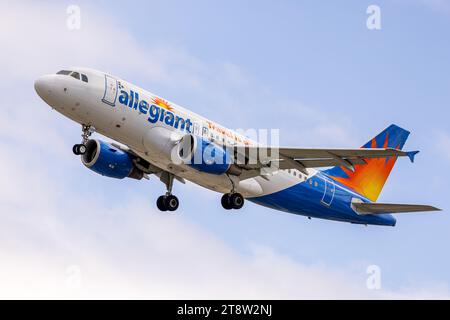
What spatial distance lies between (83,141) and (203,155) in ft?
17.5

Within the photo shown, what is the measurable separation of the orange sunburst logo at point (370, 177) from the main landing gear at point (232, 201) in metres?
7.26

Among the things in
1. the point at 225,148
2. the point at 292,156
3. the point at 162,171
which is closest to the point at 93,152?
the point at 162,171

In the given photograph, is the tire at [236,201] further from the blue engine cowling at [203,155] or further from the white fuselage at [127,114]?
the blue engine cowling at [203,155]

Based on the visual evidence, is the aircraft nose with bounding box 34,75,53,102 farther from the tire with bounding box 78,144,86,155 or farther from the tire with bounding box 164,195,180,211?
the tire with bounding box 164,195,180,211

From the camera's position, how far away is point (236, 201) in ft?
142

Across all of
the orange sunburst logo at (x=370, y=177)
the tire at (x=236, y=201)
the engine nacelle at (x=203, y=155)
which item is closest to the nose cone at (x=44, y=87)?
the engine nacelle at (x=203, y=155)

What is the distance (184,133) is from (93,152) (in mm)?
5348

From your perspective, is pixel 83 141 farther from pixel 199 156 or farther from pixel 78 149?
pixel 199 156

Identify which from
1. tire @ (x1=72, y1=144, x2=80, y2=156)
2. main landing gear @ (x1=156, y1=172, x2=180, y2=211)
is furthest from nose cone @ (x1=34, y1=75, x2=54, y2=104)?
main landing gear @ (x1=156, y1=172, x2=180, y2=211)

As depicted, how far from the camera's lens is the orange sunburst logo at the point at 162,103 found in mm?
41156

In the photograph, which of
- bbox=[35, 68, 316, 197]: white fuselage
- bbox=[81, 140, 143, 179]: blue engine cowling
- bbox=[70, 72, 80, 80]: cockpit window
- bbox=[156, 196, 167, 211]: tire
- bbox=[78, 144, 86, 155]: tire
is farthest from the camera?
bbox=[156, 196, 167, 211]: tire

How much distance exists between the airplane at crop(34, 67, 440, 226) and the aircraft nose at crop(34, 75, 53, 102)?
4 cm

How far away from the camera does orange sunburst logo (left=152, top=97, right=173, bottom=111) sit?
41156 mm

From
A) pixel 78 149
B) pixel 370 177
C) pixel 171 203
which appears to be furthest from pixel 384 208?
pixel 78 149
